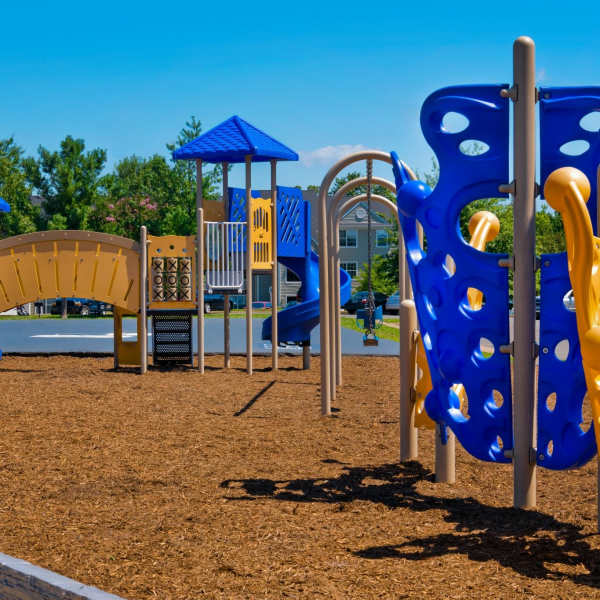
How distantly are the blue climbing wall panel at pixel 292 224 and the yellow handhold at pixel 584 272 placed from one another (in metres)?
10.4

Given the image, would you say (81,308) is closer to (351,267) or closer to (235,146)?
(351,267)

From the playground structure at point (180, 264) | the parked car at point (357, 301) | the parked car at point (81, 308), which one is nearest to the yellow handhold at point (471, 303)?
the playground structure at point (180, 264)

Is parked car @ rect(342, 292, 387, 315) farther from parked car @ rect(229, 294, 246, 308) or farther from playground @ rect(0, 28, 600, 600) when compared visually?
playground @ rect(0, 28, 600, 600)

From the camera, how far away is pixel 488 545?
14.0ft

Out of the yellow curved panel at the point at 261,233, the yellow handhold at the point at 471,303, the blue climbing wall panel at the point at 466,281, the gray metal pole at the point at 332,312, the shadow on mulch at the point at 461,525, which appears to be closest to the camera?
the shadow on mulch at the point at 461,525

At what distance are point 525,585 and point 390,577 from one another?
603 mm

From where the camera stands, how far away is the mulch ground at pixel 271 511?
382cm

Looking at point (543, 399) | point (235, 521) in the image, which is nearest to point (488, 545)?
point (543, 399)

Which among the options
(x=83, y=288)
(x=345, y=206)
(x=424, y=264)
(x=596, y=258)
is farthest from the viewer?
(x=83, y=288)

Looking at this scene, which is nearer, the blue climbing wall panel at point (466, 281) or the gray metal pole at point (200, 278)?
the blue climbing wall panel at point (466, 281)

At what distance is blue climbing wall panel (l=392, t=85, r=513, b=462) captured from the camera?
15.8ft

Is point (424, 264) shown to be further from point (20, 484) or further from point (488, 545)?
point (20, 484)

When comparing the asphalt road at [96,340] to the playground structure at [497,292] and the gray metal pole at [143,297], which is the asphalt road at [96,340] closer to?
the gray metal pole at [143,297]

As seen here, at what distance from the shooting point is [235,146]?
538 inches
